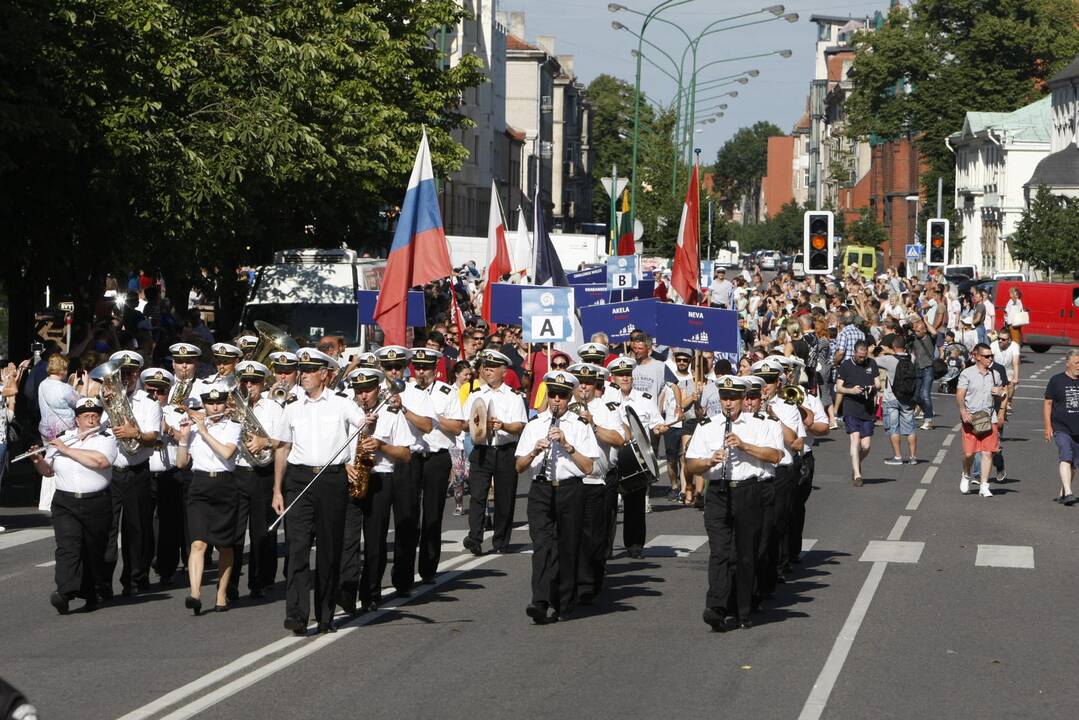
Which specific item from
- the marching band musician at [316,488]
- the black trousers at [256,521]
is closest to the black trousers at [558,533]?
the marching band musician at [316,488]

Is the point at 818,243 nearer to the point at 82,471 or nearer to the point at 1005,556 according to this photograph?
the point at 1005,556

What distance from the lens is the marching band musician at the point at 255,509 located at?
43.3ft

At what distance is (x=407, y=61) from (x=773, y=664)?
2939 centimetres

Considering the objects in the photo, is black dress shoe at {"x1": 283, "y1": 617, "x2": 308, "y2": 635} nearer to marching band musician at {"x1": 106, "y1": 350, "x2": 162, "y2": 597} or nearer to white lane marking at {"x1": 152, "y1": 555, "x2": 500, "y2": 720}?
white lane marking at {"x1": 152, "y1": 555, "x2": 500, "y2": 720}

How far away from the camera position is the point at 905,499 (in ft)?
68.3

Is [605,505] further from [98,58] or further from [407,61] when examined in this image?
[407,61]

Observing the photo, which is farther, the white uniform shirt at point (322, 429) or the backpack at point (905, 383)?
the backpack at point (905, 383)

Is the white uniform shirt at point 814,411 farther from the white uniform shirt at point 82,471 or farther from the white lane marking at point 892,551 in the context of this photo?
the white uniform shirt at point 82,471

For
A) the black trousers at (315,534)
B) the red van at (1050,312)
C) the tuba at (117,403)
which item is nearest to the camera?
the black trousers at (315,534)

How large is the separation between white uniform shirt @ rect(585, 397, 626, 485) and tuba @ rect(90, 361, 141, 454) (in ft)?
10.9

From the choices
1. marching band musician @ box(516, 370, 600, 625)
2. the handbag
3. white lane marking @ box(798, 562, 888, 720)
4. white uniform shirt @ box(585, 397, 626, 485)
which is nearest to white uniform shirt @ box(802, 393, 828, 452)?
white lane marking @ box(798, 562, 888, 720)

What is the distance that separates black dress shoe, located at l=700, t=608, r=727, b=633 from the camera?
39.0 ft

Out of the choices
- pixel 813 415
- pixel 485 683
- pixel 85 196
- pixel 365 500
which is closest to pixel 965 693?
pixel 485 683

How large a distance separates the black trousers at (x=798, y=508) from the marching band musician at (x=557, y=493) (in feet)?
8.54
